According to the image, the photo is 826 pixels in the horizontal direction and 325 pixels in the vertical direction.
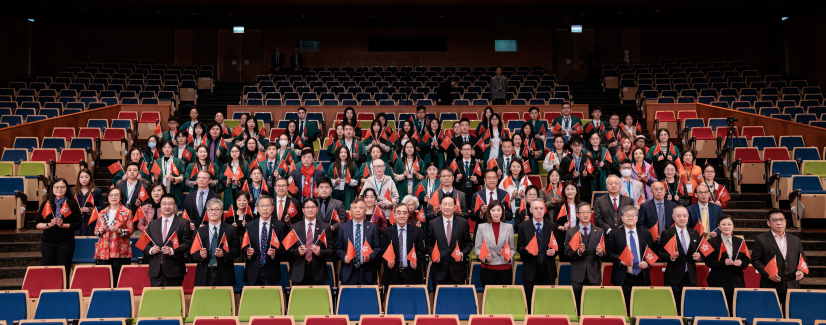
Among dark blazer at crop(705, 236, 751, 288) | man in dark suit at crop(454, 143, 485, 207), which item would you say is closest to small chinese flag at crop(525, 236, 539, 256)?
dark blazer at crop(705, 236, 751, 288)

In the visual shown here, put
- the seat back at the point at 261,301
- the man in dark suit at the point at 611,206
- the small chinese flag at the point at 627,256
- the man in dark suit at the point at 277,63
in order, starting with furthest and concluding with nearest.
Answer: the man in dark suit at the point at 277,63 → the man in dark suit at the point at 611,206 → the small chinese flag at the point at 627,256 → the seat back at the point at 261,301

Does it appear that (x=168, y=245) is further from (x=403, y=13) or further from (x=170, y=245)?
(x=403, y=13)

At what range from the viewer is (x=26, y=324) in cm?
411

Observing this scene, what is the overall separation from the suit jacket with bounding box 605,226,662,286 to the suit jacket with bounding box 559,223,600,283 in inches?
2.3

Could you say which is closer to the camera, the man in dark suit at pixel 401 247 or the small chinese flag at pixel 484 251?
the small chinese flag at pixel 484 251

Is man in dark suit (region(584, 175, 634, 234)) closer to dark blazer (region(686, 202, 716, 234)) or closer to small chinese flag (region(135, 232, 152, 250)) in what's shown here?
dark blazer (region(686, 202, 716, 234))

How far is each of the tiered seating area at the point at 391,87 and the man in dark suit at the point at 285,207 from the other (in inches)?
221

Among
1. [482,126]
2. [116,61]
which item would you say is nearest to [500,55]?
[482,126]

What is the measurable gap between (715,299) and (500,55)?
12761 mm

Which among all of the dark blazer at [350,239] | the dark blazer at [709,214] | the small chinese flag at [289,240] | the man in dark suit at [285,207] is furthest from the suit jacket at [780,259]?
the man in dark suit at [285,207]

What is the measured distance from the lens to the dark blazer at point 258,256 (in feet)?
16.9

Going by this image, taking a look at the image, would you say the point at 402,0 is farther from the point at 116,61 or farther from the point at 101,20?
the point at 116,61

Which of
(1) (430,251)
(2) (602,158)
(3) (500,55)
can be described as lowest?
(1) (430,251)

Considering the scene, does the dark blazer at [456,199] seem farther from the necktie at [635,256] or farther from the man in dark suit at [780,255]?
the man in dark suit at [780,255]
